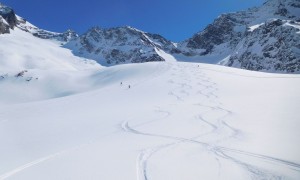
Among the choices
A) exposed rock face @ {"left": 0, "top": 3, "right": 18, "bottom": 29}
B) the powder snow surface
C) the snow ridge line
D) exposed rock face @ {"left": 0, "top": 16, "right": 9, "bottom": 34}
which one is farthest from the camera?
exposed rock face @ {"left": 0, "top": 3, "right": 18, "bottom": 29}

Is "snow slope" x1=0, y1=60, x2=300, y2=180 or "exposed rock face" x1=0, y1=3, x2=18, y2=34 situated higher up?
"exposed rock face" x1=0, y1=3, x2=18, y2=34

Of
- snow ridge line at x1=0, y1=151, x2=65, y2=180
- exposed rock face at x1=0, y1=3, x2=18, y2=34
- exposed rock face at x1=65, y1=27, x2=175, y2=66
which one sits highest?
exposed rock face at x1=0, y1=3, x2=18, y2=34

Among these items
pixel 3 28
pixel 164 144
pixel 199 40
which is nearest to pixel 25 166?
pixel 164 144

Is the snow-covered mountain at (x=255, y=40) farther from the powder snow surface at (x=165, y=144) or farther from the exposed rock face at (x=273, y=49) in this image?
the powder snow surface at (x=165, y=144)

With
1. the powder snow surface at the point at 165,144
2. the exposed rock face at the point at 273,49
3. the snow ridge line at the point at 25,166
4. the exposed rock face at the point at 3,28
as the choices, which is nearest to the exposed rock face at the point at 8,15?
the exposed rock face at the point at 3,28

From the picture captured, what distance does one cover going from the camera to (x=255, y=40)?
105438mm

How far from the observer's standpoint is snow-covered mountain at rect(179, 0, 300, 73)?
86244 mm

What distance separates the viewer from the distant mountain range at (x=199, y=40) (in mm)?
109312

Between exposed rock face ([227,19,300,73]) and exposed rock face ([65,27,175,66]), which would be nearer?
exposed rock face ([227,19,300,73])

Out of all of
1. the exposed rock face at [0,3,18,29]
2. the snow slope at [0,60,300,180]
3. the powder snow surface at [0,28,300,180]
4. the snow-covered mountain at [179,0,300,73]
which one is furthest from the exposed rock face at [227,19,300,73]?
the exposed rock face at [0,3,18,29]

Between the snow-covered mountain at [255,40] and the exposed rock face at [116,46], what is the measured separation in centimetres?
2745

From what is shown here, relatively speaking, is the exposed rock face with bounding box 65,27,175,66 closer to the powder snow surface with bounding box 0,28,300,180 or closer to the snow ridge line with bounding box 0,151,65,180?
the powder snow surface with bounding box 0,28,300,180

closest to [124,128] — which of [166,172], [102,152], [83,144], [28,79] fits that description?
[83,144]

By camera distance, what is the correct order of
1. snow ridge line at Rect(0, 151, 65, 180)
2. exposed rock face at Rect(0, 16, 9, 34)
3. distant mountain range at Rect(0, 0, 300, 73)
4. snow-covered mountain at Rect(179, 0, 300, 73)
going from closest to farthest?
1. snow ridge line at Rect(0, 151, 65, 180)
2. snow-covered mountain at Rect(179, 0, 300, 73)
3. distant mountain range at Rect(0, 0, 300, 73)
4. exposed rock face at Rect(0, 16, 9, 34)
